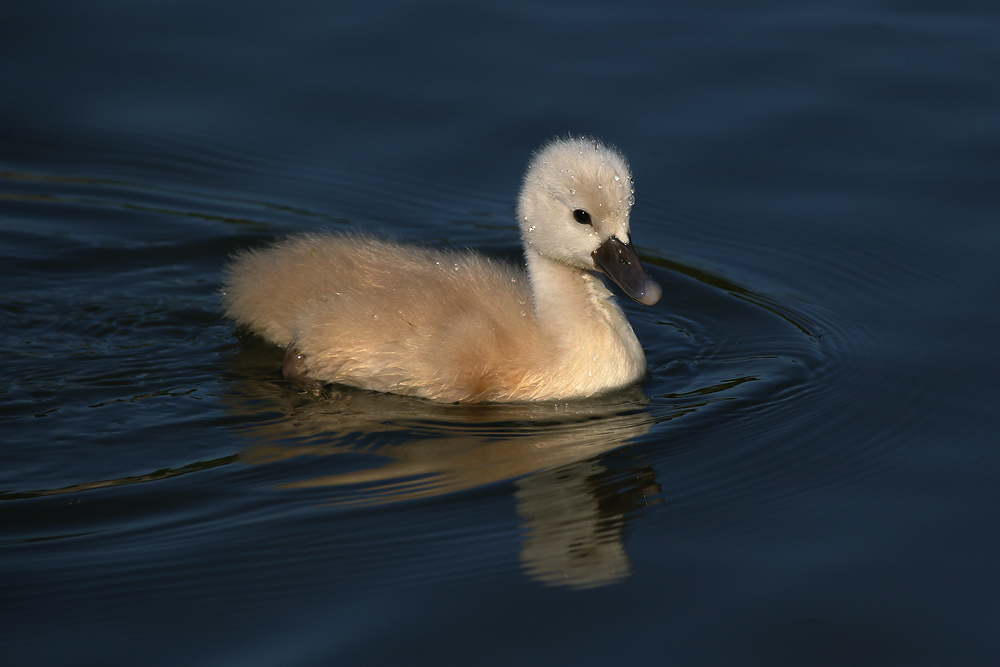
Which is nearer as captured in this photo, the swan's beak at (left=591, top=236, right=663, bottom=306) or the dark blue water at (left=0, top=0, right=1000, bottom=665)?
the dark blue water at (left=0, top=0, right=1000, bottom=665)

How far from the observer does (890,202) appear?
6.95 metres

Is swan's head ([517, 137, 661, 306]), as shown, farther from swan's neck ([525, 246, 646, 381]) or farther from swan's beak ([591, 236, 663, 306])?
swan's neck ([525, 246, 646, 381])

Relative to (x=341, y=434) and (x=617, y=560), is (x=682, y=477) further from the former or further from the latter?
(x=341, y=434)

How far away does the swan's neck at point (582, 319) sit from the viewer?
564 cm

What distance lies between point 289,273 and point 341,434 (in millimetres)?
1096

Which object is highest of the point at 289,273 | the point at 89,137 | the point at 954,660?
the point at 89,137

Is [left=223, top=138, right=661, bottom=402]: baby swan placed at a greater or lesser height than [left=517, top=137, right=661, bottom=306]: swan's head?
lesser

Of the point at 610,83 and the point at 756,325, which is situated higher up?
the point at 610,83

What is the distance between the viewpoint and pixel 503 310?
18.8 ft

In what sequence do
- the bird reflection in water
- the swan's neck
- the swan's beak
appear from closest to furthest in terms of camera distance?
1. the bird reflection in water
2. the swan's beak
3. the swan's neck

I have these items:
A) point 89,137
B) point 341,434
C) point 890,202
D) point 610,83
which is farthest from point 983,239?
point 89,137

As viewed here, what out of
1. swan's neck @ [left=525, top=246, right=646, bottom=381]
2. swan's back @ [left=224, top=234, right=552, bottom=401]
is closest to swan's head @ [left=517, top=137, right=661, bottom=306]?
swan's neck @ [left=525, top=246, right=646, bottom=381]

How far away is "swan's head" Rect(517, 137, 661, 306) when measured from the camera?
18.1 ft

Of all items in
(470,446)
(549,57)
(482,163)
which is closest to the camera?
(470,446)
